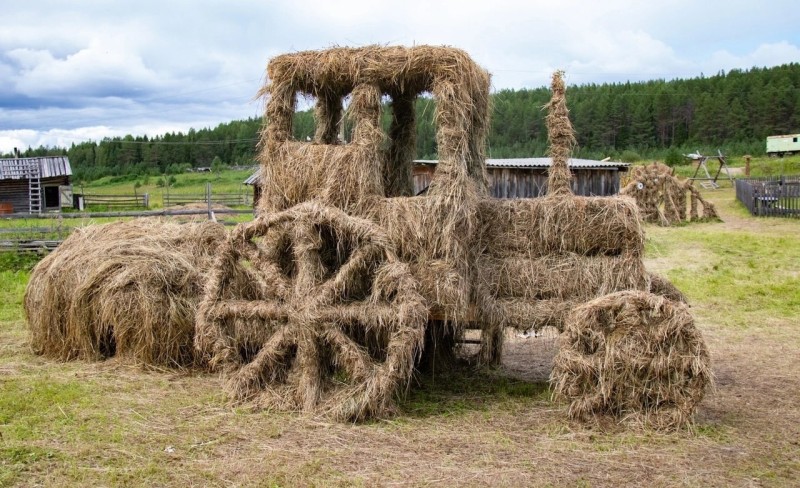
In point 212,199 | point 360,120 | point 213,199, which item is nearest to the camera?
point 360,120

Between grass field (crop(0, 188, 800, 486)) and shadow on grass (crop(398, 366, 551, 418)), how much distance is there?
0.09 ft

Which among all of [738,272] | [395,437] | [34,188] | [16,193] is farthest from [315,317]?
[16,193]

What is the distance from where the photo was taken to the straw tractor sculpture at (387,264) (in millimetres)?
7117

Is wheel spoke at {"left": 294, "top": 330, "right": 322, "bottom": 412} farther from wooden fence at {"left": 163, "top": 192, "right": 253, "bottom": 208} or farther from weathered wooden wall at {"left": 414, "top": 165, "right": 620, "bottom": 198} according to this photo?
wooden fence at {"left": 163, "top": 192, "right": 253, "bottom": 208}

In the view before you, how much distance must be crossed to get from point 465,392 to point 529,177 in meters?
17.1

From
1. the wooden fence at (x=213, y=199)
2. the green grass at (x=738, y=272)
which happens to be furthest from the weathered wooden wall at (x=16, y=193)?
the green grass at (x=738, y=272)

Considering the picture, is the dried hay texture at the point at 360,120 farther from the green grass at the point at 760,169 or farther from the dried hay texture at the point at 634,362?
the green grass at the point at 760,169

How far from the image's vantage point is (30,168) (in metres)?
45.2

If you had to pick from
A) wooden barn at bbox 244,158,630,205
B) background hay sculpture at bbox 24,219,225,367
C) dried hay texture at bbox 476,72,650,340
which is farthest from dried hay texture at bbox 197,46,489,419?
wooden barn at bbox 244,158,630,205

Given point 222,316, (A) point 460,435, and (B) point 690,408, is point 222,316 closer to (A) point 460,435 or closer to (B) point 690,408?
(A) point 460,435

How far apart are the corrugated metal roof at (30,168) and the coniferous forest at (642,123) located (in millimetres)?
21026

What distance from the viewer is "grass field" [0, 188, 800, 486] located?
5668 mm

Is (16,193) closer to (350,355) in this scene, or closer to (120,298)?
(120,298)

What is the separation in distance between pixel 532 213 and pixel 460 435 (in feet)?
8.53
